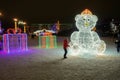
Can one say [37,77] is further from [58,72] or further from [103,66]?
[103,66]

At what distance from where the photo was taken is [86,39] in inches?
736

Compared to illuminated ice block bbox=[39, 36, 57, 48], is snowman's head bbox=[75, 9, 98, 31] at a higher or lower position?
higher

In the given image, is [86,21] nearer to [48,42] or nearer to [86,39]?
[86,39]

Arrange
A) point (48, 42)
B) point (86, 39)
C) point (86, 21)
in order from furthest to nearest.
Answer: point (48, 42)
point (86, 21)
point (86, 39)

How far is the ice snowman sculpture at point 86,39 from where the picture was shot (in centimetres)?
1872

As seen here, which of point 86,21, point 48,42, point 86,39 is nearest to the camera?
point 86,39

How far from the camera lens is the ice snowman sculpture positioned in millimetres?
18716

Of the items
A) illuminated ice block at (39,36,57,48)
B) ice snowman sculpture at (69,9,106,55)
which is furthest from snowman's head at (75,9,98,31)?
illuminated ice block at (39,36,57,48)

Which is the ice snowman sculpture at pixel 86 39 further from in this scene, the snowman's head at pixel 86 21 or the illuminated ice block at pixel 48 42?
the illuminated ice block at pixel 48 42

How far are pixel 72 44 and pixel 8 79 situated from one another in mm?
8720

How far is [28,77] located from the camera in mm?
11148

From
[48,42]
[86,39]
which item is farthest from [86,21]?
[48,42]

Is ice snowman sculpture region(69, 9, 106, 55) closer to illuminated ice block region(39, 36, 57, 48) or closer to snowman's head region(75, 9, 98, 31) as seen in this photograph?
snowman's head region(75, 9, 98, 31)

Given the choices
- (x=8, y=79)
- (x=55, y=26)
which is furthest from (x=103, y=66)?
(x=55, y=26)
